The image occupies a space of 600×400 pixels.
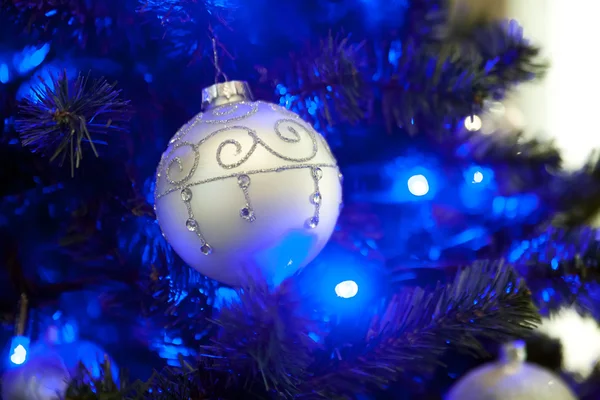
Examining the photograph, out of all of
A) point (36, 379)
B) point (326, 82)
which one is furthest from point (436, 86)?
point (36, 379)

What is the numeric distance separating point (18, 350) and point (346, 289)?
0.32 m

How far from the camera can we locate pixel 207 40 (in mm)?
537

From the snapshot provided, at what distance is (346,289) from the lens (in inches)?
22.0

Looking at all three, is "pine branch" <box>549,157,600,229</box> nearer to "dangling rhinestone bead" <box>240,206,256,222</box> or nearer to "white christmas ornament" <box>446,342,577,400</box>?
"white christmas ornament" <box>446,342,577,400</box>

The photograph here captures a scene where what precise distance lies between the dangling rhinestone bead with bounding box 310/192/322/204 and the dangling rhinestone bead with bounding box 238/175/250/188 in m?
0.05

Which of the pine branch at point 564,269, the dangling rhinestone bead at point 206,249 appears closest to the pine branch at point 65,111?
the dangling rhinestone bead at point 206,249

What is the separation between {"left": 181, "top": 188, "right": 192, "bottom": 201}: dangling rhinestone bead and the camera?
408 mm

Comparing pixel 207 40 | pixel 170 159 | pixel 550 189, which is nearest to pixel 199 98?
pixel 207 40

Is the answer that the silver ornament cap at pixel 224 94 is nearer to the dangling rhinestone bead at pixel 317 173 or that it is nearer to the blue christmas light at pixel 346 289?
the dangling rhinestone bead at pixel 317 173

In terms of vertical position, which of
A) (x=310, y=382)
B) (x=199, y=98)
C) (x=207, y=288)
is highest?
(x=199, y=98)

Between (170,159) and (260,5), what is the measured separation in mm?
256

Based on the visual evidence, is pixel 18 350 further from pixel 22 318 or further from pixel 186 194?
pixel 186 194

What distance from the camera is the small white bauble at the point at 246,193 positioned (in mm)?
401

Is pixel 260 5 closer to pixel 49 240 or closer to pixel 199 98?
pixel 199 98
